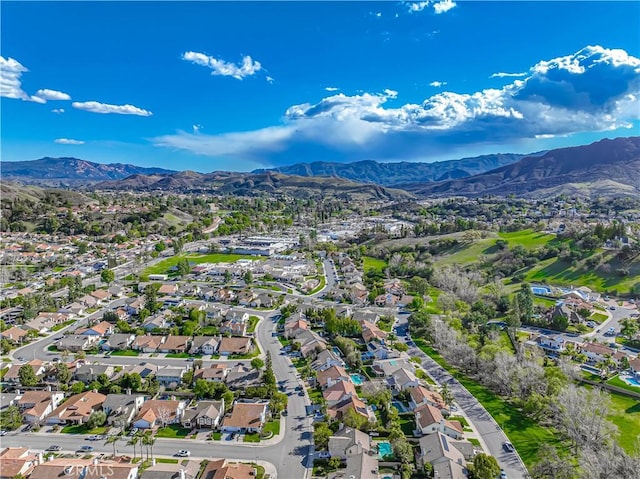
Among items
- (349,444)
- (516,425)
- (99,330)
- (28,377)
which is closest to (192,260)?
(99,330)

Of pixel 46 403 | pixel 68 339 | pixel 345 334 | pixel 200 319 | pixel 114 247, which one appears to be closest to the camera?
pixel 46 403

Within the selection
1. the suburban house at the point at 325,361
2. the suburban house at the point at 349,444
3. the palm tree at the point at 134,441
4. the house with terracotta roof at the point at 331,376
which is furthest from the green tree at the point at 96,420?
the suburban house at the point at 325,361

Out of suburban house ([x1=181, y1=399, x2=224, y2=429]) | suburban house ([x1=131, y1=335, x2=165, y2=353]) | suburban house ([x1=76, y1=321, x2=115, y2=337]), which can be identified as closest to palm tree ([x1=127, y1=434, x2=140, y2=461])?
suburban house ([x1=181, y1=399, x2=224, y2=429])

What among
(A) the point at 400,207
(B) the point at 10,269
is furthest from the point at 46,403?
(A) the point at 400,207

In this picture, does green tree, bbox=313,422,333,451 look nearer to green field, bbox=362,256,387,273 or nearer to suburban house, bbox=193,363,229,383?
suburban house, bbox=193,363,229,383

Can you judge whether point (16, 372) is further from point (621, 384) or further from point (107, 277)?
point (621, 384)

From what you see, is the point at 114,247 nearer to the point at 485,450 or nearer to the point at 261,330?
the point at 261,330

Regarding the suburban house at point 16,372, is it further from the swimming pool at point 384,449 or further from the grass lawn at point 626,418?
the grass lawn at point 626,418
